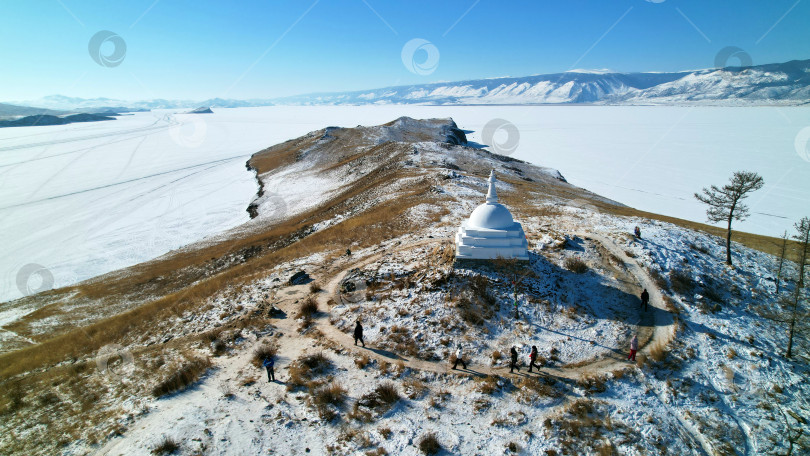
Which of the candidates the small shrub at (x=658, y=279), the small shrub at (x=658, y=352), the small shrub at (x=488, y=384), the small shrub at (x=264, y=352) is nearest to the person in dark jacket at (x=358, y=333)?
the small shrub at (x=264, y=352)

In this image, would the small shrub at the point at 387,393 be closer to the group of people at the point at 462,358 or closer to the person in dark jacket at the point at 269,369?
the group of people at the point at 462,358

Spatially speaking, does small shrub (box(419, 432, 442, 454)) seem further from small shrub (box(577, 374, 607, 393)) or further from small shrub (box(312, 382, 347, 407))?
small shrub (box(577, 374, 607, 393))

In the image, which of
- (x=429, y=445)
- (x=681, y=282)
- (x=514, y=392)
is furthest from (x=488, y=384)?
(x=681, y=282)

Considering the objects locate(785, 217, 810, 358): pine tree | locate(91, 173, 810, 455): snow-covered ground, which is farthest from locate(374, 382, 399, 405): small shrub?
locate(785, 217, 810, 358): pine tree

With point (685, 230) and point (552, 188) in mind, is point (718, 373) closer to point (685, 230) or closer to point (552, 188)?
point (685, 230)

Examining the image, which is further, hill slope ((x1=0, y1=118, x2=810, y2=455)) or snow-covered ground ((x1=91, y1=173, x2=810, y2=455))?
hill slope ((x1=0, y1=118, x2=810, y2=455))

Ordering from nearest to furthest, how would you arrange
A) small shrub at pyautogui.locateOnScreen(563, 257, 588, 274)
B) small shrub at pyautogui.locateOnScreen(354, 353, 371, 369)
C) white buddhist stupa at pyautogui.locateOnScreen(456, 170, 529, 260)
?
small shrub at pyautogui.locateOnScreen(354, 353, 371, 369)
white buddhist stupa at pyautogui.locateOnScreen(456, 170, 529, 260)
small shrub at pyautogui.locateOnScreen(563, 257, 588, 274)

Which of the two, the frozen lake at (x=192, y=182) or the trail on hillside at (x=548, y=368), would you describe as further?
the frozen lake at (x=192, y=182)
